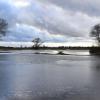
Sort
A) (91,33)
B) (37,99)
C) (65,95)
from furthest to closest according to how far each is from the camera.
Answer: (91,33) < (65,95) < (37,99)

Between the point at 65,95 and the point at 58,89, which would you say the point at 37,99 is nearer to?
the point at 65,95

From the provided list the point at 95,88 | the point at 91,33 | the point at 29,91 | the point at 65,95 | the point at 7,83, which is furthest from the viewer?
the point at 91,33

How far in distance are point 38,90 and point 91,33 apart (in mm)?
91620

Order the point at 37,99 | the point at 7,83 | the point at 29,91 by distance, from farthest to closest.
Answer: the point at 7,83
the point at 29,91
the point at 37,99

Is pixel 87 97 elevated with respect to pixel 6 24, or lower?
lower

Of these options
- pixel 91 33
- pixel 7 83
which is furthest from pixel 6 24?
pixel 7 83

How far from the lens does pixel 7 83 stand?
16531 millimetres

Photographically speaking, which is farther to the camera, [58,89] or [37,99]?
[58,89]

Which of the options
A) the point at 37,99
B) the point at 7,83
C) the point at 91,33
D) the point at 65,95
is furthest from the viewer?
the point at 91,33

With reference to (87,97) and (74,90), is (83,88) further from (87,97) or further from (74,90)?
(87,97)

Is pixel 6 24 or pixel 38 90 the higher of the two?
pixel 6 24

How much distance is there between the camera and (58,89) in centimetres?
1440

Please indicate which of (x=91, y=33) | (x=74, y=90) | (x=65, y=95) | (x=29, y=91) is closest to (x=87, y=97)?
(x=65, y=95)

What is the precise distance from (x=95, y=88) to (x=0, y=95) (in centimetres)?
450
